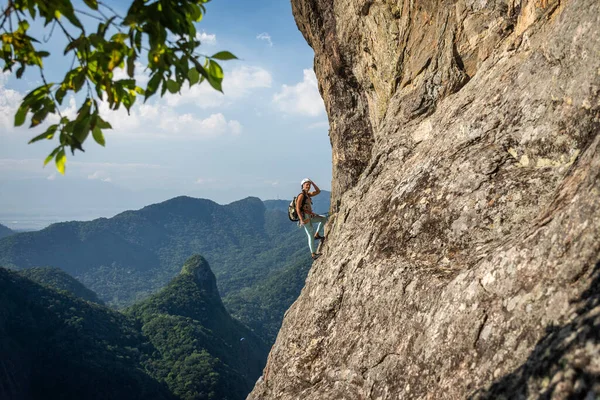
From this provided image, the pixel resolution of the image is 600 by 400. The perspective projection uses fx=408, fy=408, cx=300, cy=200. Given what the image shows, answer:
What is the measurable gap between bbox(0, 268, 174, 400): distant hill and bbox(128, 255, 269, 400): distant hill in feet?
17.1

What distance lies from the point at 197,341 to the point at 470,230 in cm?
11501

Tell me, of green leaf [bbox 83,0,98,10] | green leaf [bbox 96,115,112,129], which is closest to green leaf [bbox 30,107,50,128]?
green leaf [bbox 96,115,112,129]

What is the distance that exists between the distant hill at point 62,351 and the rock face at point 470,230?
286ft

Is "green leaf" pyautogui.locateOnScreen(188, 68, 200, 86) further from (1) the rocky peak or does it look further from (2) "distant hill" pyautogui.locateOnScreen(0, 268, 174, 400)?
(1) the rocky peak

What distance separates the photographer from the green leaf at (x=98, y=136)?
333cm

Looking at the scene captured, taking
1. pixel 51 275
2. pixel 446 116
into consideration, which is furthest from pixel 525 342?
pixel 51 275

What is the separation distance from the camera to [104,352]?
91.6 metres

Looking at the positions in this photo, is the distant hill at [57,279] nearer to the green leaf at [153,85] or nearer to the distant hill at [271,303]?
the distant hill at [271,303]

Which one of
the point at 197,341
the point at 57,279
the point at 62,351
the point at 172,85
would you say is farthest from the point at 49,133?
the point at 57,279

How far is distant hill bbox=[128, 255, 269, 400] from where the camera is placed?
3738 inches

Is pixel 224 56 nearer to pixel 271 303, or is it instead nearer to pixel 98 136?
pixel 98 136

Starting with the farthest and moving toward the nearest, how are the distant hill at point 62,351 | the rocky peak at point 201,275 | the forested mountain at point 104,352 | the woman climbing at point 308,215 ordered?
the rocky peak at point 201,275
the forested mountain at point 104,352
the distant hill at point 62,351
the woman climbing at point 308,215

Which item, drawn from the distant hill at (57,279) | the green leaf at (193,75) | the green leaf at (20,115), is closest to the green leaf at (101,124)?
the green leaf at (20,115)

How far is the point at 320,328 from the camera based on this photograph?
34.2 feet
